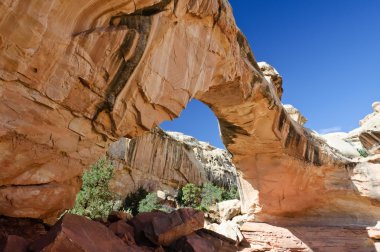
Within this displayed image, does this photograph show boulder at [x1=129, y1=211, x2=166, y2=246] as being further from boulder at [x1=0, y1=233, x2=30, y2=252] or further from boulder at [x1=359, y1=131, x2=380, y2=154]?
boulder at [x1=359, y1=131, x2=380, y2=154]

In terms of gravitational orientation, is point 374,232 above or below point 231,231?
above

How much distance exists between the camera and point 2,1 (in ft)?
9.21

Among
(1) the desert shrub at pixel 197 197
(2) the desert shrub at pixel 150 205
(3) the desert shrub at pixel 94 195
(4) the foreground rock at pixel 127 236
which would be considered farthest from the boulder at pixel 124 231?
(1) the desert shrub at pixel 197 197

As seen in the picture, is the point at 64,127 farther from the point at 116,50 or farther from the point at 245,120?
the point at 245,120

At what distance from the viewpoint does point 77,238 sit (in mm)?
3129

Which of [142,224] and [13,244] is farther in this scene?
[142,224]

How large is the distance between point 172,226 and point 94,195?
32.9ft

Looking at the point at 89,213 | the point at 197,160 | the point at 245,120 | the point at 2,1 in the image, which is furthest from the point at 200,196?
the point at 2,1

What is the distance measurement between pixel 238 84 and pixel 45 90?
5.07m

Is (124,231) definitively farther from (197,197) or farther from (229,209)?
(197,197)

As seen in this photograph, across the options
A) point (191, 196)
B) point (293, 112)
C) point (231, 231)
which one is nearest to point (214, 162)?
point (191, 196)

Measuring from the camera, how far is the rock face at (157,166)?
2530cm

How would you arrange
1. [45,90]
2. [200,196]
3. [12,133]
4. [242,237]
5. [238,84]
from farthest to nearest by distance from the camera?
[200,196] → [242,237] → [238,84] → [45,90] → [12,133]

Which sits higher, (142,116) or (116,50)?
(116,50)
